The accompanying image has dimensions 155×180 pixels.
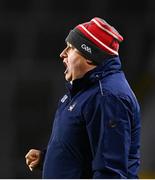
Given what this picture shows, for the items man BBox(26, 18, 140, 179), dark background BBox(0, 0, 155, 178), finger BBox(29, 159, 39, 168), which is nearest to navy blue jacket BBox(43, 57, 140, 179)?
Result: man BBox(26, 18, 140, 179)

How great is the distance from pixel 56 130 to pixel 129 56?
27.5 feet

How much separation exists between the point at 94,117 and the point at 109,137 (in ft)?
0.36

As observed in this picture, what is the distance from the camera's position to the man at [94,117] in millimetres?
3812

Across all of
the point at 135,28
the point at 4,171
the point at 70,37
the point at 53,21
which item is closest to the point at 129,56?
the point at 135,28

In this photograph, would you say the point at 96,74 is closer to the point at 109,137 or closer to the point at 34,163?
the point at 109,137

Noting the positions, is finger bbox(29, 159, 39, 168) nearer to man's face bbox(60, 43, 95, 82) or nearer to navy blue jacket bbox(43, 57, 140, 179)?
navy blue jacket bbox(43, 57, 140, 179)

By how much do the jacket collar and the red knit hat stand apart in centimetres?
3

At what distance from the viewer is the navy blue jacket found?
3.81 meters

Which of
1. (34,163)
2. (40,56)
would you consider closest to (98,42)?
(34,163)

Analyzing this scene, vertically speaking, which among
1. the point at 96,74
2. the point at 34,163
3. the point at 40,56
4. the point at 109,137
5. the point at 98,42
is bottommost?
the point at 40,56

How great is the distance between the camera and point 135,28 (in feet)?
41.3

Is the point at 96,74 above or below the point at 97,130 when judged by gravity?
above

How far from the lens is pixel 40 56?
42.0 ft

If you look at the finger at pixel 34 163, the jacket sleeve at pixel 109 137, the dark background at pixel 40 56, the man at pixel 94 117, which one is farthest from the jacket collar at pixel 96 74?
A: the dark background at pixel 40 56
